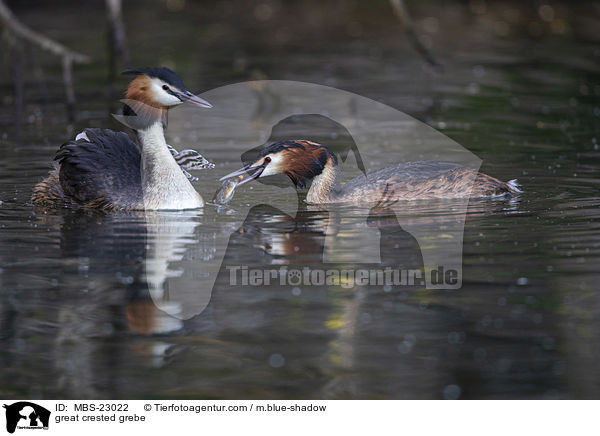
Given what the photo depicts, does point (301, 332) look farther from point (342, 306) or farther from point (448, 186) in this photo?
point (448, 186)

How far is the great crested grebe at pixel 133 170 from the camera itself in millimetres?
9859

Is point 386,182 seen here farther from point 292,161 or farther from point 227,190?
point 227,190

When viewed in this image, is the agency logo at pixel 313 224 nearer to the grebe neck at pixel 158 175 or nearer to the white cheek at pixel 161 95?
the grebe neck at pixel 158 175

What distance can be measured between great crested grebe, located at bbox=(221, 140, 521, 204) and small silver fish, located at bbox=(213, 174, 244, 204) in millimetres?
73

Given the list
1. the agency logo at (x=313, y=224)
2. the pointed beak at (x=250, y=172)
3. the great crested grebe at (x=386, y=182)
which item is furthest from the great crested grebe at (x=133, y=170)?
the great crested grebe at (x=386, y=182)

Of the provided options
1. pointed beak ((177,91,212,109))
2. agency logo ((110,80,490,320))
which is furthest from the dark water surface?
pointed beak ((177,91,212,109))

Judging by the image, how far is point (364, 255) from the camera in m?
8.32

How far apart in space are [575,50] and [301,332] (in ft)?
57.4

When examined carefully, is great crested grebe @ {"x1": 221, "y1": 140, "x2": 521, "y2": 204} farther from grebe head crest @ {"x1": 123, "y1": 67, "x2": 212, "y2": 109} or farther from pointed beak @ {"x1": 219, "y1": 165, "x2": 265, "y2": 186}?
grebe head crest @ {"x1": 123, "y1": 67, "x2": 212, "y2": 109}
